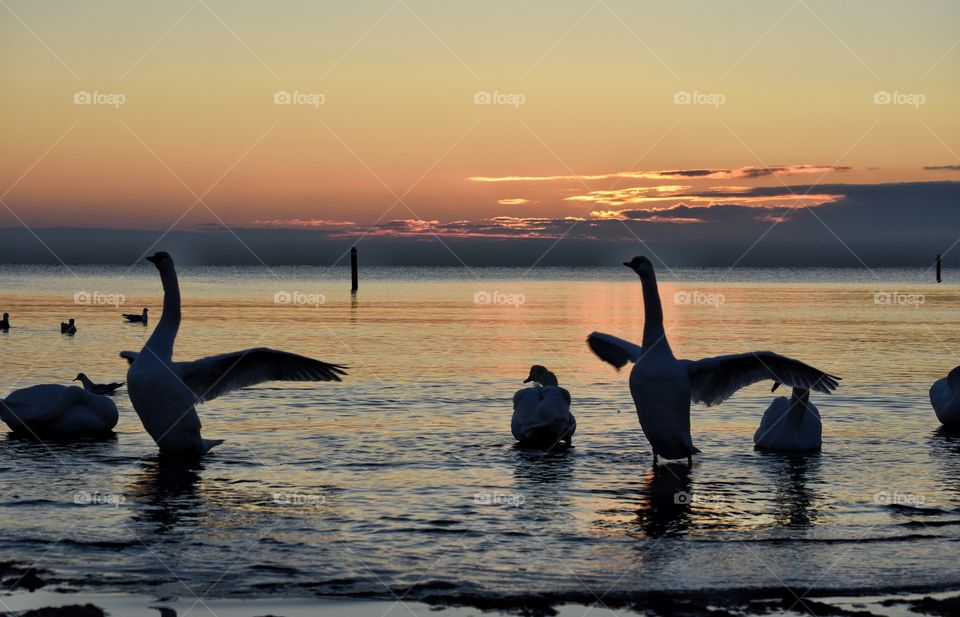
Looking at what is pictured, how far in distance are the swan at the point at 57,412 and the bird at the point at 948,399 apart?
13775 millimetres

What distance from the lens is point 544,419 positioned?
667 inches

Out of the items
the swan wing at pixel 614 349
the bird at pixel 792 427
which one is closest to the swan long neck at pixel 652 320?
the swan wing at pixel 614 349

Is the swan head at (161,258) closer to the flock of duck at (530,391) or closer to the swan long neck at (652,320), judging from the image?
the flock of duck at (530,391)

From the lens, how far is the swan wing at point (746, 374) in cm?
1539

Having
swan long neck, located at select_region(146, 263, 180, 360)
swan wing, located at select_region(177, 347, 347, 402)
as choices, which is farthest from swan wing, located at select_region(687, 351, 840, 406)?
swan long neck, located at select_region(146, 263, 180, 360)

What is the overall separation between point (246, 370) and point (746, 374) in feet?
22.9

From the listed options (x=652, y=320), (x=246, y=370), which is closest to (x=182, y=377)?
(x=246, y=370)

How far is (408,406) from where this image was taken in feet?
70.9

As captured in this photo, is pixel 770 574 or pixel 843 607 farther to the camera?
pixel 770 574

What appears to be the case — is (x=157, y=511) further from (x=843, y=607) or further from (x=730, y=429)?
(x=730, y=429)

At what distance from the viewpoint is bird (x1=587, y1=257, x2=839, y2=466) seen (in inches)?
597

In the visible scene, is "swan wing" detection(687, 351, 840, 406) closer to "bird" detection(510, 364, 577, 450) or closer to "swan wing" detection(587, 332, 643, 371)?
"swan wing" detection(587, 332, 643, 371)

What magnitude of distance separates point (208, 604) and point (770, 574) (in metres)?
4.93

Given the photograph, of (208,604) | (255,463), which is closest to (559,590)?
(208,604)
